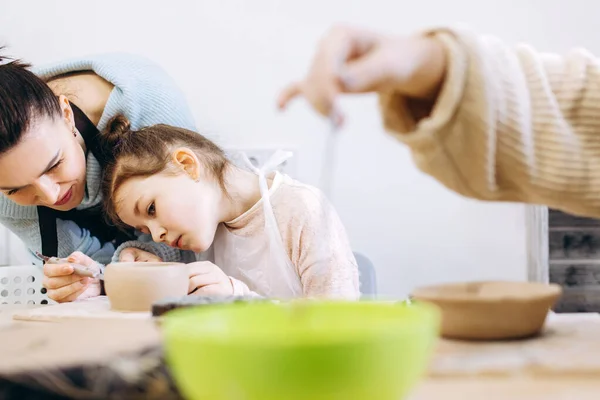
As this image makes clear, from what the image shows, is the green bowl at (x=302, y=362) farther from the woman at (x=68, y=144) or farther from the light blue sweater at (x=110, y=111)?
the light blue sweater at (x=110, y=111)

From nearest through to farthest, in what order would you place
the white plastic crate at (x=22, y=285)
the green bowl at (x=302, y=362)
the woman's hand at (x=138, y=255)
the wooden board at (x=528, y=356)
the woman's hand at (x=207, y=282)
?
the green bowl at (x=302, y=362), the wooden board at (x=528, y=356), the woman's hand at (x=207, y=282), the woman's hand at (x=138, y=255), the white plastic crate at (x=22, y=285)

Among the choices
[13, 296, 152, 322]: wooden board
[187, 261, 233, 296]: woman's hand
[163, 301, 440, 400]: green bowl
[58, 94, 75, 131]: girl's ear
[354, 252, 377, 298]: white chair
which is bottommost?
[354, 252, 377, 298]: white chair

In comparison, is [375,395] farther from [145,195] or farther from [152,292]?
[145,195]

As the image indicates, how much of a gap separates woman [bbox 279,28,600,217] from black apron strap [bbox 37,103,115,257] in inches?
36.7

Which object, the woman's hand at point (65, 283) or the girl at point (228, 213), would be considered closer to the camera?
the woman's hand at point (65, 283)

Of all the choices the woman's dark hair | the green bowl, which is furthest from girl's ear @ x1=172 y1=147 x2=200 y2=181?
the green bowl

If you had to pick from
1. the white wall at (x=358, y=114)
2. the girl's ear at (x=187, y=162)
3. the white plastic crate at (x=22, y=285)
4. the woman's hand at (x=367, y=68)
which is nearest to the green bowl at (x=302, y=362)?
the woman's hand at (x=367, y=68)

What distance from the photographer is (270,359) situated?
360 millimetres

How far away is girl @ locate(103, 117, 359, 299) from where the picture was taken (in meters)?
1.25

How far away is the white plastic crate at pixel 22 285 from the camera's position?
1.44 meters

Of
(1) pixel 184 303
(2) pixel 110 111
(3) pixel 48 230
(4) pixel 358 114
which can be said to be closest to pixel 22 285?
(3) pixel 48 230

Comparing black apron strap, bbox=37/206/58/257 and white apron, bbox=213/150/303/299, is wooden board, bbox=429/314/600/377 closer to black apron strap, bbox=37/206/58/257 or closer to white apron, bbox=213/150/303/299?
white apron, bbox=213/150/303/299

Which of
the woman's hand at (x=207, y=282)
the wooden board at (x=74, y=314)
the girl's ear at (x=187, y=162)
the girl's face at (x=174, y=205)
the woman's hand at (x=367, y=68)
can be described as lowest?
the woman's hand at (x=207, y=282)

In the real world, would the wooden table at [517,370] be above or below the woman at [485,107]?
below
